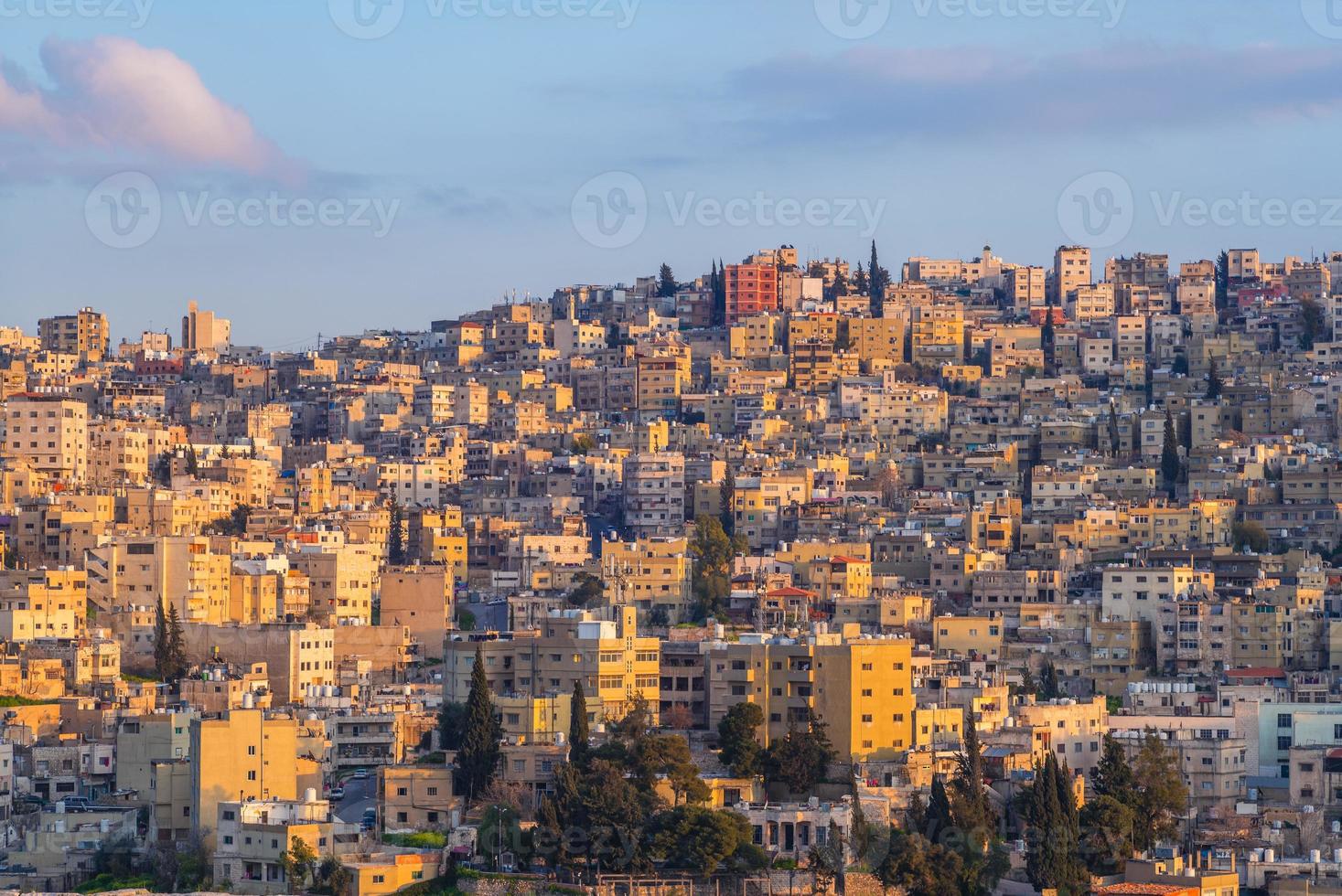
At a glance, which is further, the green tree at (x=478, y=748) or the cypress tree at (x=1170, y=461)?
the cypress tree at (x=1170, y=461)

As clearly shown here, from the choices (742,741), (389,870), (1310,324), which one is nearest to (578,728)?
(742,741)

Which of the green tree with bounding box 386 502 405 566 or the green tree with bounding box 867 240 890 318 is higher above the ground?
the green tree with bounding box 867 240 890 318

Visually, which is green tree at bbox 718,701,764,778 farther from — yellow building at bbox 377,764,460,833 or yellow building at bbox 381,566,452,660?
yellow building at bbox 381,566,452,660

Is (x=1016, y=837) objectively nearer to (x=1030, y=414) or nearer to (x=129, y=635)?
(x=129, y=635)

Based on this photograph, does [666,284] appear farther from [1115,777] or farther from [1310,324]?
[1115,777]

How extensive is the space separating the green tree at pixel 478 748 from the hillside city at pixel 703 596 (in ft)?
0.23

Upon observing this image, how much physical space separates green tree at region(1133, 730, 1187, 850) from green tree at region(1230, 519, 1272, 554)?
852 inches

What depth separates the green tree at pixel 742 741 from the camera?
46469 mm

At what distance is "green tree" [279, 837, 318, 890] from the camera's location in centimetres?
4322

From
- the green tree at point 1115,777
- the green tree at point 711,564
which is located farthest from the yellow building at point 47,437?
the green tree at point 1115,777

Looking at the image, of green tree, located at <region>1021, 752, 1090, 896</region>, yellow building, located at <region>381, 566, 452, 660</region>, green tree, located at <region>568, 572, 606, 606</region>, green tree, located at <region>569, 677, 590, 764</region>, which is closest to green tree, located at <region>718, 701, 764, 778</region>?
green tree, located at <region>569, 677, 590, 764</region>

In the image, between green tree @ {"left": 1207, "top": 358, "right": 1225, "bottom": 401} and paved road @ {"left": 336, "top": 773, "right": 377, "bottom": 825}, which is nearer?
paved road @ {"left": 336, "top": 773, "right": 377, "bottom": 825}

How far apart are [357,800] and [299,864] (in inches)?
193

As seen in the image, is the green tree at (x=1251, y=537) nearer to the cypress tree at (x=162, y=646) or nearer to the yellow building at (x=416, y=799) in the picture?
the cypress tree at (x=162, y=646)
